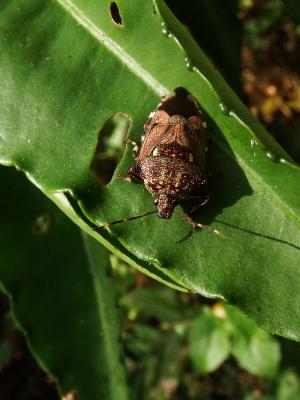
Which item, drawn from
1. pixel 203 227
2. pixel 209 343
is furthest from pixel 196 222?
pixel 209 343

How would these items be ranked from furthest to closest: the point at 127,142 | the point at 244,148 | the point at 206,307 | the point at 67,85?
the point at 206,307 → the point at 127,142 → the point at 67,85 → the point at 244,148

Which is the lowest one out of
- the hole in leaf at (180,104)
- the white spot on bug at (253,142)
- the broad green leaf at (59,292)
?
the broad green leaf at (59,292)

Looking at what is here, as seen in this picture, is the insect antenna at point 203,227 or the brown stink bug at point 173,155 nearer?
the insect antenna at point 203,227

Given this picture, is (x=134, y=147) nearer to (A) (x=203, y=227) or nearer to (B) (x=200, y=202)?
(B) (x=200, y=202)

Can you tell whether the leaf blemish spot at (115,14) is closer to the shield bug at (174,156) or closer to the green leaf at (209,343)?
the shield bug at (174,156)

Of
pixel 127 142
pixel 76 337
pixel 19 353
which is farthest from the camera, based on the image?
pixel 19 353

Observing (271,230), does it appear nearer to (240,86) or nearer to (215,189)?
(215,189)

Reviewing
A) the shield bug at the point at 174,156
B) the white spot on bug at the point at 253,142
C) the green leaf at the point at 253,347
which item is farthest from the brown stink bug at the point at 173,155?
the green leaf at the point at 253,347

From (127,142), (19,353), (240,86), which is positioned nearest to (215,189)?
(127,142)
